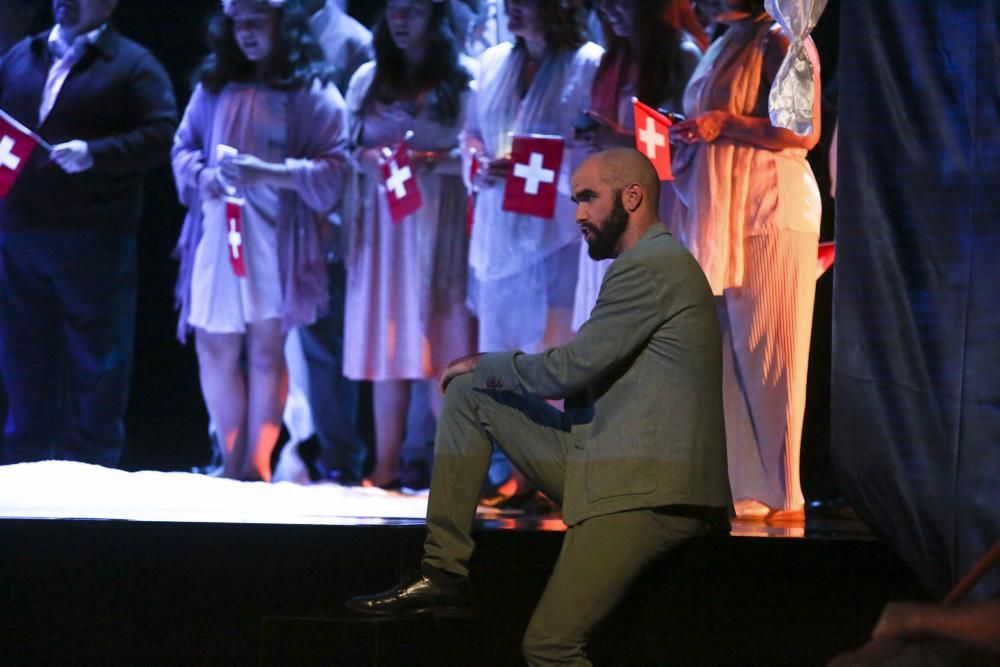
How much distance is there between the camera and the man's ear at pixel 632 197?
3422 millimetres

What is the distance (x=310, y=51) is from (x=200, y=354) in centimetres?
134

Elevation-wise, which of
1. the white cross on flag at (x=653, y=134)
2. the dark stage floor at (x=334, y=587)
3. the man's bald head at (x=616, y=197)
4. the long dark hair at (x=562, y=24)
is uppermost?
the long dark hair at (x=562, y=24)

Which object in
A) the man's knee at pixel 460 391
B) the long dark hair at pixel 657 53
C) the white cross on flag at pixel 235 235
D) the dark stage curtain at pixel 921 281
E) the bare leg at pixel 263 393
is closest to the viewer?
the man's knee at pixel 460 391

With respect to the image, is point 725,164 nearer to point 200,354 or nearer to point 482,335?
point 482,335

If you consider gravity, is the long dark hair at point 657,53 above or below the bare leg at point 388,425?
above

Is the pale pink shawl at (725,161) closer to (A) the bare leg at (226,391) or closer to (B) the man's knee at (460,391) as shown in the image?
(B) the man's knee at (460,391)

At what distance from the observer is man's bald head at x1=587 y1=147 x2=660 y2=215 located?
342 centimetres

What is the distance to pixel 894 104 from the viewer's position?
13.1 feet

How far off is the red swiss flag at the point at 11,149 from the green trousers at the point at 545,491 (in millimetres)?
2937

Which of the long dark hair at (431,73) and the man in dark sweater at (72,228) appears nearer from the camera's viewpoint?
the long dark hair at (431,73)

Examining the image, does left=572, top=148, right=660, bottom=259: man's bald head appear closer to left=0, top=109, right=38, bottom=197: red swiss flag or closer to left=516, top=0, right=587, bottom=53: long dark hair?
left=516, top=0, right=587, bottom=53: long dark hair

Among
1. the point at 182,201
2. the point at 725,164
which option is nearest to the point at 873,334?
the point at 725,164

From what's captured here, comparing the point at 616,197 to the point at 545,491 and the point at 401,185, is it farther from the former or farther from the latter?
the point at 401,185

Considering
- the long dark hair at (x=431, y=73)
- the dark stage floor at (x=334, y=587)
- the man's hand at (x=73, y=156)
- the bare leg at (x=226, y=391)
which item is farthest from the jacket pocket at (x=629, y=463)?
the man's hand at (x=73, y=156)
